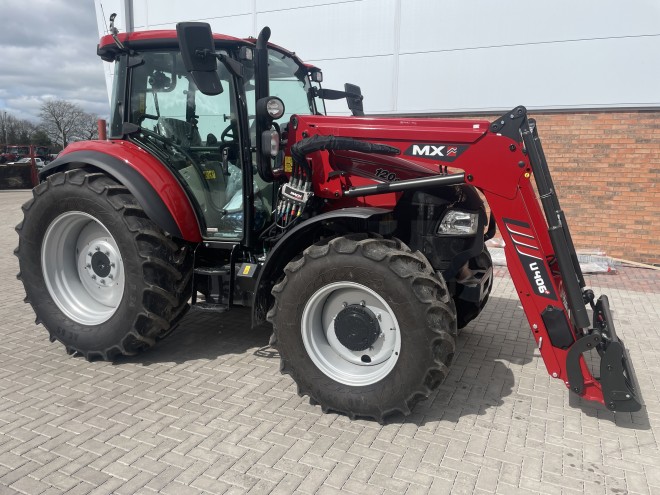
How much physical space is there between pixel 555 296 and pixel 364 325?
115 centimetres

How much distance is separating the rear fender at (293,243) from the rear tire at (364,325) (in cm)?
15

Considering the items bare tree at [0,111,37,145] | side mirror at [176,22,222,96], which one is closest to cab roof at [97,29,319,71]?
side mirror at [176,22,222,96]

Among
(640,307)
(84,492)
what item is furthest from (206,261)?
(640,307)

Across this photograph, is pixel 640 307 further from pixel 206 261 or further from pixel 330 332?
pixel 206 261

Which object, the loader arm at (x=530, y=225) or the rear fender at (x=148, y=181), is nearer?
the loader arm at (x=530, y=225)

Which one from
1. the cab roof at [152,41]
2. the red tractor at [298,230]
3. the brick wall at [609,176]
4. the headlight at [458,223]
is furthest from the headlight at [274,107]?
the brick wall at [609,176]

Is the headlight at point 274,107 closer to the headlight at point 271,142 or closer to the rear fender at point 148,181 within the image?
the headlight at point 271,142

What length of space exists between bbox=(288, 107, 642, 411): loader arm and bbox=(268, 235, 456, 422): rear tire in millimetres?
528

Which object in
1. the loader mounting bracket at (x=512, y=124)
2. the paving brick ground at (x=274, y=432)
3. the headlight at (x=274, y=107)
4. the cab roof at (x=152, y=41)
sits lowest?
the paving brick ground at (x=274, y=432)

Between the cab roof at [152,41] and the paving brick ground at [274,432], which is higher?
the cab roof at [152,41]

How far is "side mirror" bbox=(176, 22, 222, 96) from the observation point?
3.08m

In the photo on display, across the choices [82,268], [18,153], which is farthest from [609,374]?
[18,153]

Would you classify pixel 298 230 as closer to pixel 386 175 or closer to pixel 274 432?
pixel 386 175

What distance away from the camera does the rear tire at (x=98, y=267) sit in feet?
12.3
